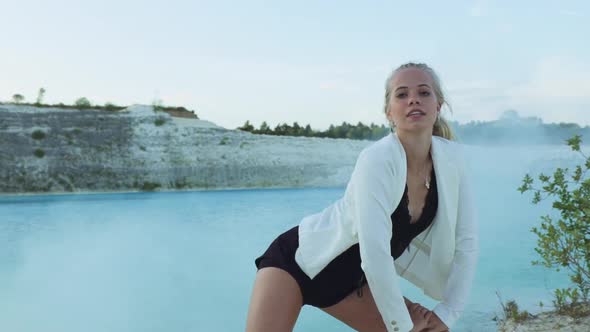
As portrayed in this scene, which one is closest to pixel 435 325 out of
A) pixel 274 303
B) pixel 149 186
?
pixel 274 303

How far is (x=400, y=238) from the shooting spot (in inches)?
60.5

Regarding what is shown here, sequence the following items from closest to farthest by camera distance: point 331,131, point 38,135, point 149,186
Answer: point 149,186
point 38,135
point 331,131

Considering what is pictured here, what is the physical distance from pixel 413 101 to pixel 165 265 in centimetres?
544

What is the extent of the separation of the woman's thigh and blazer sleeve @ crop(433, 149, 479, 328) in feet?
0.60

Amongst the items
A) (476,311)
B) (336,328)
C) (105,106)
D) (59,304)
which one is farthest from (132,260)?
(105,106)

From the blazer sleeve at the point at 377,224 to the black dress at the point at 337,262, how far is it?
152 mm

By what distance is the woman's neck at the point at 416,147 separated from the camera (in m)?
1.49

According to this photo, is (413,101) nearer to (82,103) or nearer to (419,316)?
(419,316)

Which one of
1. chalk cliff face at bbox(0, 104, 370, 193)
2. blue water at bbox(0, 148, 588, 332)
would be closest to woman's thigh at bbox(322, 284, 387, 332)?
blue water at bbox(0, 148, 588, 332)

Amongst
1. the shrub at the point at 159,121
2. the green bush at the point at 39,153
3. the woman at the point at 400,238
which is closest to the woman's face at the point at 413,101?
the woman at the point at 400,238

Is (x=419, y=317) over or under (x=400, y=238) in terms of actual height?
under

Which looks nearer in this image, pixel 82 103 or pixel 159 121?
pixel 159 121

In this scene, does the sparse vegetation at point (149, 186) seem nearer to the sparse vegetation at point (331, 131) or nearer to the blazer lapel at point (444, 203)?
the sparse vegetation at point (331, 131)

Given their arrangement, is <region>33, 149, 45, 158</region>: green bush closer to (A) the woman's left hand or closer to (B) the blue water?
(B) the blue water
